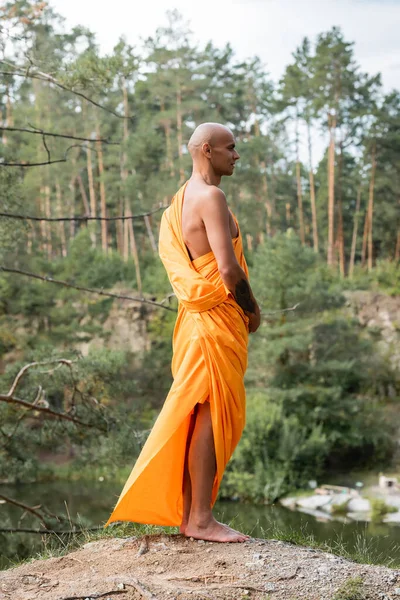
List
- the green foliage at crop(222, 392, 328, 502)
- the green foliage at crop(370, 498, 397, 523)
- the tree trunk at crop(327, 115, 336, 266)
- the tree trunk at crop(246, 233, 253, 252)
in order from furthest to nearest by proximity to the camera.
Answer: the tree trunk at crop(246, 233, 253, 252)
the tree trunk at crop(327, 115, 336, 266)
the green foliage at crop(222, 392, 328, 502)
the green foliage at crop(370, 498, 397, 523)

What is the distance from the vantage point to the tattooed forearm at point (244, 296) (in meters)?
3.18

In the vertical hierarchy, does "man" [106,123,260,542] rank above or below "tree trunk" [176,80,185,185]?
below

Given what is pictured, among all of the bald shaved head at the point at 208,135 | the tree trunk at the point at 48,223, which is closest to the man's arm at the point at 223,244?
the bald shaved head at the point at 208,135

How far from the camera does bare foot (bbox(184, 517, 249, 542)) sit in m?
3.14

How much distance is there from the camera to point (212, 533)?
10.3ft

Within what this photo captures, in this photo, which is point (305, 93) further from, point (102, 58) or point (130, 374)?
point (102, 58)

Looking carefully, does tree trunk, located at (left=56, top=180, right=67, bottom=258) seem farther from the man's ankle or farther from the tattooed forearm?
the man's ankle

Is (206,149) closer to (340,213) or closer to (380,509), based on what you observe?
(380,509)

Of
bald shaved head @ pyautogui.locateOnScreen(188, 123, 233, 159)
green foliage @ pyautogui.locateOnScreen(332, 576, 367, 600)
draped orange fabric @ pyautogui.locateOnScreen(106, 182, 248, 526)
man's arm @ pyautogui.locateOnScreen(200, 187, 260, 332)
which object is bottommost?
green foliage @ pyautogui.locateOnScreen(332, 576, 367, 600)

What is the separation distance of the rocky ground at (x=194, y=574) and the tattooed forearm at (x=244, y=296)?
1.01 m

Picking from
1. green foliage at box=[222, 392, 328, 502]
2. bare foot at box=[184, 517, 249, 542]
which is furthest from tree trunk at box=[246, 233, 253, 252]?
bare foot at box=[184, 517, 249, 542]

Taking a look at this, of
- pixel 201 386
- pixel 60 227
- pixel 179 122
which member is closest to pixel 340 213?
pixel 179 122

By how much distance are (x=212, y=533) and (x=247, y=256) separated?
20.8 meters

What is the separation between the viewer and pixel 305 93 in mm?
24438
